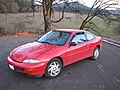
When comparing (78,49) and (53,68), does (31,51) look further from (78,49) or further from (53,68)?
(78,49)

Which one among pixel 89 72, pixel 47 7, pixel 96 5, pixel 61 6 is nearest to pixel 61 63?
pixel 89 72

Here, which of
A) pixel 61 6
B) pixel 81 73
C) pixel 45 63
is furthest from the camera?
pixel 61 6

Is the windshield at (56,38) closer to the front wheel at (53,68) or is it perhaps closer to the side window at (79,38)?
the side window at (79,38)

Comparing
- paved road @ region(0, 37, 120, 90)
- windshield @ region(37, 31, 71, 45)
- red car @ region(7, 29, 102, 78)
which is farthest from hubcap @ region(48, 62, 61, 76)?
windshield @ region(37, 31, 71, 45)

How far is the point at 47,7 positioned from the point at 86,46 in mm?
10493

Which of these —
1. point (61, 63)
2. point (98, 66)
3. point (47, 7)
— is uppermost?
point (47, 7)

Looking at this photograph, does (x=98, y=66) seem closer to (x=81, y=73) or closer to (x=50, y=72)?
(x=81, y=73)

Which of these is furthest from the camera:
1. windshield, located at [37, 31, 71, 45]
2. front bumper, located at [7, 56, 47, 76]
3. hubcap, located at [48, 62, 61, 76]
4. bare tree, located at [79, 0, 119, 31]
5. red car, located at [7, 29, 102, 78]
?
bare tree, located at [79, 0, 119, 31]

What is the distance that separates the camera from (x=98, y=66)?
19.9 feet

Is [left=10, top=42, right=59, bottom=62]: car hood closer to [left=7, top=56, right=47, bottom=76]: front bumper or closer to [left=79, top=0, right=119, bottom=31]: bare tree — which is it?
[left=7, top=56, right=47, bottom=76]: front bumper

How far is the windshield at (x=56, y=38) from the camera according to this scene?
5.51 metres

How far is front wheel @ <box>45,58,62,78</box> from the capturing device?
4723 millimetres

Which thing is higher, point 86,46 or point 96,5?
point 96,5

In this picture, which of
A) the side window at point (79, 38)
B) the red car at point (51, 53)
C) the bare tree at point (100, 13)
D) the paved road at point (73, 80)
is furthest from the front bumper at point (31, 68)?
the bare tree at point (100, 13)
